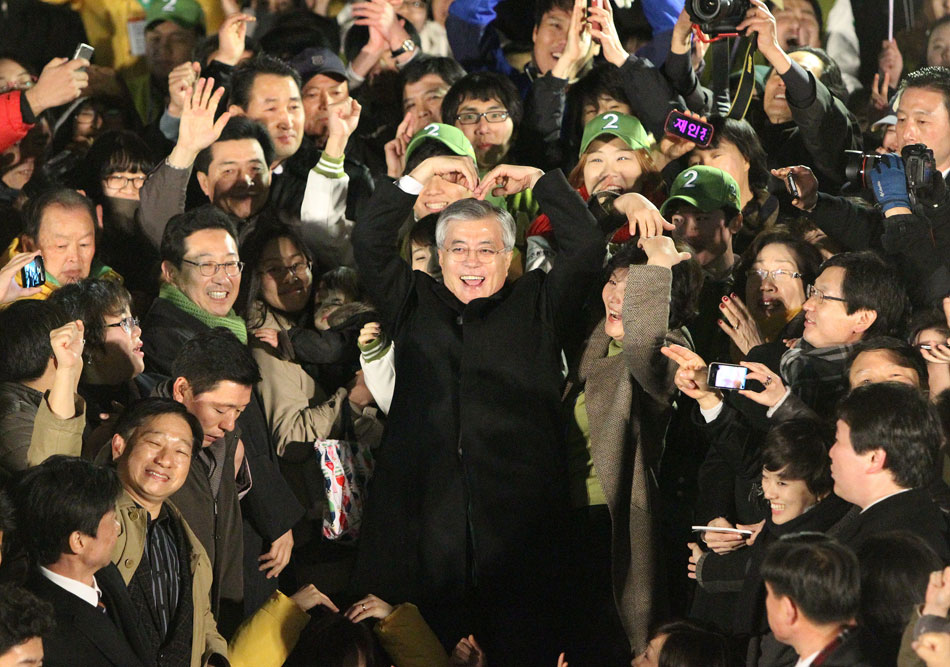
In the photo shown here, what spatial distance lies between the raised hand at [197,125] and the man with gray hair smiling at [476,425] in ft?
3.75

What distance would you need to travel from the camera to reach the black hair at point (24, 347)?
13.4 ft

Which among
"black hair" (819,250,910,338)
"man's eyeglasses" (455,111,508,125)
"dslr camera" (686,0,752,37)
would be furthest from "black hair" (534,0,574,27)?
"black hair" (819,250,910,338)

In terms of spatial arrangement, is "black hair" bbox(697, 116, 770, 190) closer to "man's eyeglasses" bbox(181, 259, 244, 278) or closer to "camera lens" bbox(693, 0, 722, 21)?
"camera lens" bbox(693, 0, 722, 21)

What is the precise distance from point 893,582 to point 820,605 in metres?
0.24

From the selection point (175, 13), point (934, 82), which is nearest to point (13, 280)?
point (175, 13)

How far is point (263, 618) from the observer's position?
4.15 meters

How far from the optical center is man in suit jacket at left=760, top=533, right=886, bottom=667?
3121 millimetres

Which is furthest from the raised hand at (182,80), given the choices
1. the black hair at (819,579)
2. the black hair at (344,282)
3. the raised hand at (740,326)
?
the black hair at (819,579)

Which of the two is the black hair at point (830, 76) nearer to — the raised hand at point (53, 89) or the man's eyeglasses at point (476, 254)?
the man's eyeglasses at point (476, 254)

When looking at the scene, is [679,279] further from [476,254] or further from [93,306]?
[93,306]

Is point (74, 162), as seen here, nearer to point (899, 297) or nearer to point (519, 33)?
point (519, 33)

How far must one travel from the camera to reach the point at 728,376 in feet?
13.1

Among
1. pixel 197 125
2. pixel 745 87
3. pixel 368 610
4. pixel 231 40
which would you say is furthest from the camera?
pixel 231 40

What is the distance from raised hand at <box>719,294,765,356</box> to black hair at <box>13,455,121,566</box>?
2.01 m
